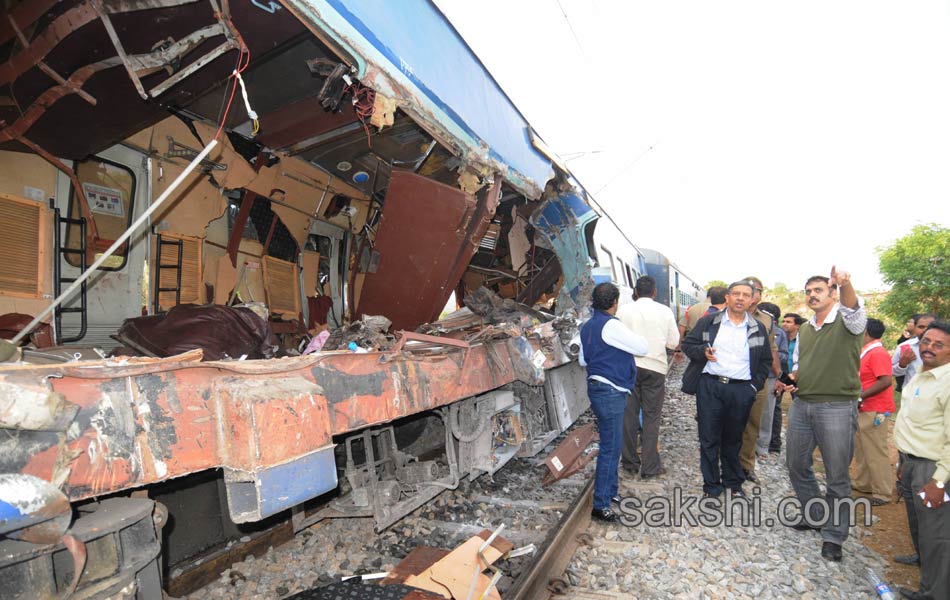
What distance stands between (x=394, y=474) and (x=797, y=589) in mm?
2624

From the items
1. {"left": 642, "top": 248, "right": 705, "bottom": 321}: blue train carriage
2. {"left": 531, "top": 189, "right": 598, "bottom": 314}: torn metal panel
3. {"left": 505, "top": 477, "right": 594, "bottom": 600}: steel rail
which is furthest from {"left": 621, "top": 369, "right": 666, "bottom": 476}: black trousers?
{"left": 642, "top": 248, "right": 705, "bottom": 321}: blue train carriage

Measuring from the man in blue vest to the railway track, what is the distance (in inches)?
6.9

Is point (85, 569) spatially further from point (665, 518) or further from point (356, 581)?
point (665, 518)

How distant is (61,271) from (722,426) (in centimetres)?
523

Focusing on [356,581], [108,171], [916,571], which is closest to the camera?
[356,581]

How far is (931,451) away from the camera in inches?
112

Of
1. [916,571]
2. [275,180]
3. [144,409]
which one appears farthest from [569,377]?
[144,409]

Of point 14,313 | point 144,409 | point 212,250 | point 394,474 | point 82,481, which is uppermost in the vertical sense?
point 212,250

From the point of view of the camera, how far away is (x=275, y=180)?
466cm

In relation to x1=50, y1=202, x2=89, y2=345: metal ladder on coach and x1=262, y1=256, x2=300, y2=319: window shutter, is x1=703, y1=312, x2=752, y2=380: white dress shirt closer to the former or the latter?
x1=262, y1=256, x2=300, y2=319: window shutter

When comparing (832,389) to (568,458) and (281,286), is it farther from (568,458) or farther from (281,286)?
(281,286)

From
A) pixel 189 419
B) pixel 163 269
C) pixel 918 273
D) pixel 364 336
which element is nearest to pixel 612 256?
pixel 364 336

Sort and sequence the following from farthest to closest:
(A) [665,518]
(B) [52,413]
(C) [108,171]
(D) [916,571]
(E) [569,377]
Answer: (E) [569,377]
(A) [665,518]
(C) [108,171]
(D) [916,571]
(B) [52,413]

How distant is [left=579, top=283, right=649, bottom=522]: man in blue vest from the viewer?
3871 millimetres
